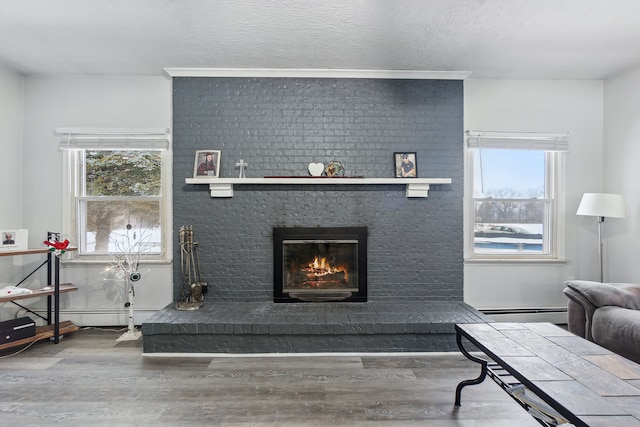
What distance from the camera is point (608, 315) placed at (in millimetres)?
2434

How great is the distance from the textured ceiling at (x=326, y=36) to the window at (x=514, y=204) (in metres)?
0.87

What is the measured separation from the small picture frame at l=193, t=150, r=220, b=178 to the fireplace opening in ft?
2.75

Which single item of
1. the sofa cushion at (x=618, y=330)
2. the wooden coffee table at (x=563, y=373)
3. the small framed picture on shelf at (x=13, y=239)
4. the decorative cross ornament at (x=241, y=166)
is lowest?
the sofa cushion at (x=618, y=330)

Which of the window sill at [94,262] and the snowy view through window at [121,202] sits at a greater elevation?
the snowy view through window at [121,202]

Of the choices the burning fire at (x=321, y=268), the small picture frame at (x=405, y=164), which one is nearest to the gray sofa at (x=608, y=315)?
the small picture frame at (x=405, y=164)

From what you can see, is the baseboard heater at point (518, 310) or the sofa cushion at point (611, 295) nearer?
the sofa cushion at point (611, 295)

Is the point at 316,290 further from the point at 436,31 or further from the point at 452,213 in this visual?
the point at 436,31

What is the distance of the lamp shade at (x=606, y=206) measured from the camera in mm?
3183

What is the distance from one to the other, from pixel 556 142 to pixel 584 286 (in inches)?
63.8

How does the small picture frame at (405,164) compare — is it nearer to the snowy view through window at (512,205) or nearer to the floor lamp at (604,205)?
the snowy view through window at (512,205)

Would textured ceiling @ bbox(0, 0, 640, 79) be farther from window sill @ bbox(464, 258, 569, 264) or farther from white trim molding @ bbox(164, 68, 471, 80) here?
window sill @ bbox(464, 258, 569, 264)

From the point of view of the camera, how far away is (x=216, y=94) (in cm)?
341

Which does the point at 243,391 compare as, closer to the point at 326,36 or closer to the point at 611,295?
the point at 326,36

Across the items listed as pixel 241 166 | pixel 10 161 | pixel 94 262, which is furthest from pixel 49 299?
pixel 241 166
